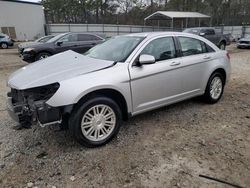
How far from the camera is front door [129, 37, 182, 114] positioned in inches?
144

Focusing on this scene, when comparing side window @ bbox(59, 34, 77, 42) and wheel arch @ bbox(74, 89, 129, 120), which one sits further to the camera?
side window @ bbox(59, 34, 77, 42)

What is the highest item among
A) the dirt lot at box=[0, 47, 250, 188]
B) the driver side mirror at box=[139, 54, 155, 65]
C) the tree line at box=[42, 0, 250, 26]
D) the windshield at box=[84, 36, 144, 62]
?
the tree line at box=[42, 0, 250, 26]

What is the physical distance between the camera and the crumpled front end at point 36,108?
3.01 meters

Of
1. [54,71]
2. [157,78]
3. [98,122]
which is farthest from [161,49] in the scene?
[54,71]

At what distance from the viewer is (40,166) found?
9.89 ft

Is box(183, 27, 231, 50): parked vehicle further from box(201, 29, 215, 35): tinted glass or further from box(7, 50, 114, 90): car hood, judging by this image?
box(7, 50, 114, 90): car hood

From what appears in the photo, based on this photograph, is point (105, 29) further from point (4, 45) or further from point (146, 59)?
point (146, 59)

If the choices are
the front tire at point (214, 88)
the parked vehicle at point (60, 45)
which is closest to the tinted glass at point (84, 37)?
the parked vehicle at point (60, 45)

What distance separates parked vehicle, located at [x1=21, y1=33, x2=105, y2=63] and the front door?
22.0ft

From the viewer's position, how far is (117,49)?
4.08 m

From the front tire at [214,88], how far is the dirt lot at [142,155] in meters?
0.56

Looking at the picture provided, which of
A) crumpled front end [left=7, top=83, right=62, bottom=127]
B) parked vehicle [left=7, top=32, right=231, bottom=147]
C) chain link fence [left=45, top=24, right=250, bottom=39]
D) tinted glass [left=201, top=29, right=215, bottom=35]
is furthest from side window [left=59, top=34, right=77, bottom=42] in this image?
chain link fence [left=45, top=24, right=250, bottom=39]

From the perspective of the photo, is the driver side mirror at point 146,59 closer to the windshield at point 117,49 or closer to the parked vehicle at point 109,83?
the parked vehicle at point 109,83

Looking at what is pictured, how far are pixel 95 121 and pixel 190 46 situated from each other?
95.1 inches
